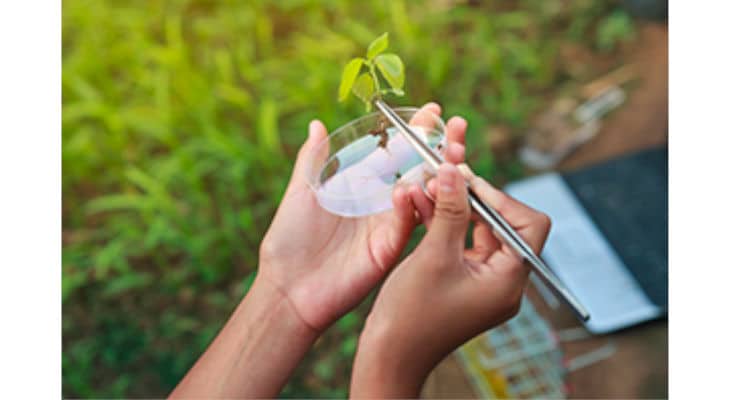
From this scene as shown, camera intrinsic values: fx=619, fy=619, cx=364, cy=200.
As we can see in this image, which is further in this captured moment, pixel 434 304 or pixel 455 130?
pixel 455 130

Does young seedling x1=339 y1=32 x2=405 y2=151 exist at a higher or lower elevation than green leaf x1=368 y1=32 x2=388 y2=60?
lower

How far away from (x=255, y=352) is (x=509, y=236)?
71 centimetres

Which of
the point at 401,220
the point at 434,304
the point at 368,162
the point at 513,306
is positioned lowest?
the point at 513,306

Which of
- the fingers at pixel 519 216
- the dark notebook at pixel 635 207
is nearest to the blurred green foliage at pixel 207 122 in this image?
the dark notebook at pixel 635 207

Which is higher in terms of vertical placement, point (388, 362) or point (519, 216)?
point (519, 216)

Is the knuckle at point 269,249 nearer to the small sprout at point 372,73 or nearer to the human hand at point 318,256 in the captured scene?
the human hand at point 318,256

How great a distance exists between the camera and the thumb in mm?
1152

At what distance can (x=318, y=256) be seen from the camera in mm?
1601

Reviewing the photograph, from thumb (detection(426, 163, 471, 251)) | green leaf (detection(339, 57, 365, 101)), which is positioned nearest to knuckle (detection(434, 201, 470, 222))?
thumb (detection(426, 163, 471, 251))

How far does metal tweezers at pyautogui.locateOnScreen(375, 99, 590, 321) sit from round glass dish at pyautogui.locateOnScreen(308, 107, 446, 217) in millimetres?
161

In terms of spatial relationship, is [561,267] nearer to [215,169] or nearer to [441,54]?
[441,54]

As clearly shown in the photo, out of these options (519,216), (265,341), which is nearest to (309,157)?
(265,341)

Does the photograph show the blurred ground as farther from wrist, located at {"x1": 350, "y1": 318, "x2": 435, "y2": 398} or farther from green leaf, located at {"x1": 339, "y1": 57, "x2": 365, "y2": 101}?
green leaf, located at {"x1": 339, "y1": 57, "x2": 365, "y2": 101}

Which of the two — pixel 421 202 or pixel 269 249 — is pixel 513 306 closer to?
pixel 421 202
